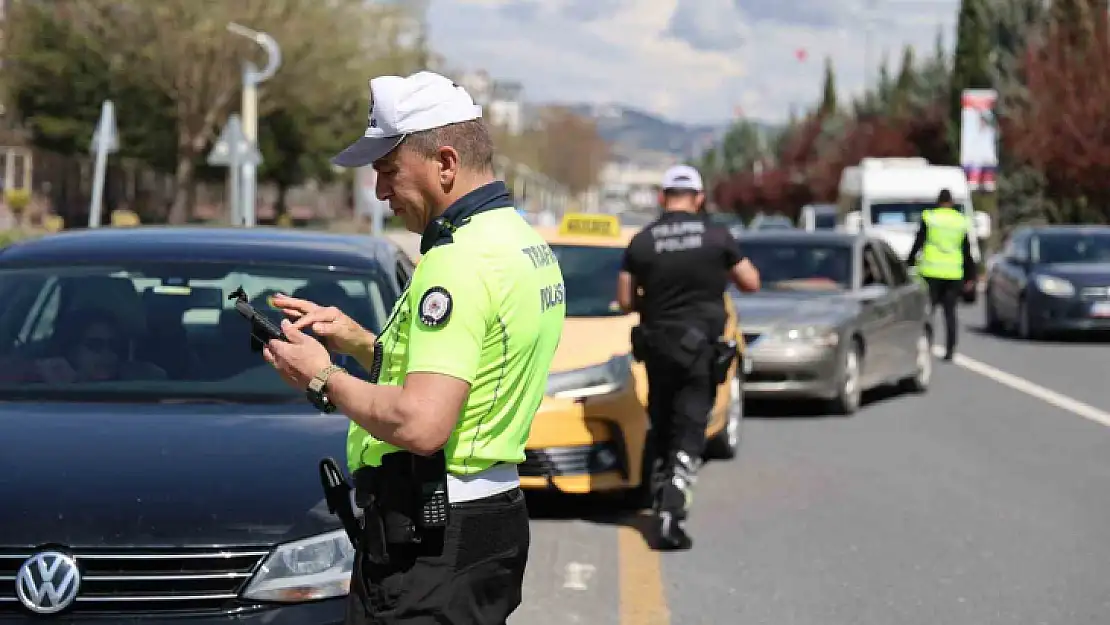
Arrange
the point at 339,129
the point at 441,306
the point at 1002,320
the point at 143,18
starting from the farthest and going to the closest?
the point at 339,129, the point at 143,18, the point at 1002,320, the point at 441,306

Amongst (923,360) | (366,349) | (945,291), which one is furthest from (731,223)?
(366,349)

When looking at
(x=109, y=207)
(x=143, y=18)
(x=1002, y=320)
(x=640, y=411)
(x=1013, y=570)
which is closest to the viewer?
(x=1013, y=570)

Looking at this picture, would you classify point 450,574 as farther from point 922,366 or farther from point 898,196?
point 898,196

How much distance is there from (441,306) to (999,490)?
7.38 m

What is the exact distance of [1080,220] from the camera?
4462 centimetres

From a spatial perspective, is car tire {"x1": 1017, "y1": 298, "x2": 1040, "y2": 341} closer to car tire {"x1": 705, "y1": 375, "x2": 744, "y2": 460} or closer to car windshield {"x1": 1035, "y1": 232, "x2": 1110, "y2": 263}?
car windshield {"x1": 1035, "y1": 232, "x2": 1110, "y2": 263}

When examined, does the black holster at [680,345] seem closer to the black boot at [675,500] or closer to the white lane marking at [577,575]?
the black boot at [675,500]

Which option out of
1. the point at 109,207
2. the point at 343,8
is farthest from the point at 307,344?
the point at 109,207

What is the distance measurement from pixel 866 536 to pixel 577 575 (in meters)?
1.74

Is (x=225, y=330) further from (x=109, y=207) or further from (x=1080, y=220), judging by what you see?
(x=109, y=207)

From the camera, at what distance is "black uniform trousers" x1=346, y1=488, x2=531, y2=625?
3.38 metres

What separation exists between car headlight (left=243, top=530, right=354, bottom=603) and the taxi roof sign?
23.1 feet

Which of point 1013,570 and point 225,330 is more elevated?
point 225,330

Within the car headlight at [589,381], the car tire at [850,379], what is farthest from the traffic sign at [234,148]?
the car headlight at [589,381]
